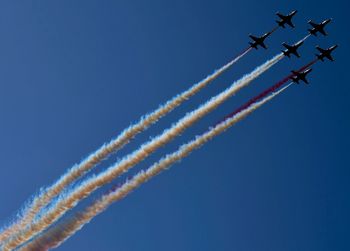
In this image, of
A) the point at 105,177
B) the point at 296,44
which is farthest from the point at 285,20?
the point at 105,177

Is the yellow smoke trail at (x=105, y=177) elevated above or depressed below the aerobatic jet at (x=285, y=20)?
below

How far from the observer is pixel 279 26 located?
2739 inches

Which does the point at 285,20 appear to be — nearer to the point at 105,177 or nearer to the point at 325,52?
the point at 325,52

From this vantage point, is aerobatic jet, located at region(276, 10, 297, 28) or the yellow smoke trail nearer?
the yellow smoke trail

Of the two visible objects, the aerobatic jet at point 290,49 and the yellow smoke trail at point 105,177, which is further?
the aerobatic jet at point 290,49

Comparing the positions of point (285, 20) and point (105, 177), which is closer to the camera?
point (105, 177)

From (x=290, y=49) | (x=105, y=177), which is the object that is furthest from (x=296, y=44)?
(x=105, y=177)

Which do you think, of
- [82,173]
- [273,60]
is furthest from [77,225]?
[273,60]

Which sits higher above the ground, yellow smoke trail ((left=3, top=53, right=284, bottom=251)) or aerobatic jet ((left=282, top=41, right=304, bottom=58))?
aerobatic jet ((left=282, top=41, right=304, bottom=58))

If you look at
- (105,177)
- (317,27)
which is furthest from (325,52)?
(105,177)

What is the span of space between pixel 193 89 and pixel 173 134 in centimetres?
699

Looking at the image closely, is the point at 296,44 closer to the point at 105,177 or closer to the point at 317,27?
the point at 317,27

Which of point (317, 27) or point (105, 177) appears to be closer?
point (105, 177)

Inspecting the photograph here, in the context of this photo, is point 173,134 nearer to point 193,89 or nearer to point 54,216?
point 193,89
